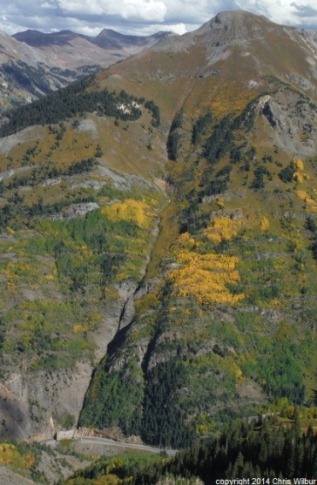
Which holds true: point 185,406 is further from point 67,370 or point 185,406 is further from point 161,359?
point 67,370

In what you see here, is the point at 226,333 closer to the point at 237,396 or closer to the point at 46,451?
the point at 237,396

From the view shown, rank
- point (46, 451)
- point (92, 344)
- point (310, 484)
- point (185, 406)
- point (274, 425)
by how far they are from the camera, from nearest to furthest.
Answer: point (310, 484) < point (274, 425) < point (46, 451) < point (185, 406) < point (92, 344)

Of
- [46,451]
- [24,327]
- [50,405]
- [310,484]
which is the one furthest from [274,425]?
[24,327]

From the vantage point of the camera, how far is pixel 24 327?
18975cm

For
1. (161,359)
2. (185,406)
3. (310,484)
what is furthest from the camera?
(161,359)

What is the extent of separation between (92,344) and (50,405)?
83.2 feet

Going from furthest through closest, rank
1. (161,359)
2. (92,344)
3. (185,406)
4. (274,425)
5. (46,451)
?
(92,344), (161,359), (185,406), (46,451), (274,425)

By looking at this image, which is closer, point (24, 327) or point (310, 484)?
point (310, 484)

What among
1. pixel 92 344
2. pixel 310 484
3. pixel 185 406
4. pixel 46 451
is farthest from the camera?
pixel 92 344

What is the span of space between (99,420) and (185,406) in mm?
23045

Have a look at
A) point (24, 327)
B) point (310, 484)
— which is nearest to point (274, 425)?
point (310, 484)

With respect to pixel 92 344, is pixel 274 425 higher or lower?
lower

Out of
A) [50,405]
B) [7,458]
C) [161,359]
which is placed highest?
[161,359]

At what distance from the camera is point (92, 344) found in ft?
641
